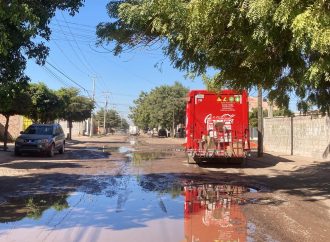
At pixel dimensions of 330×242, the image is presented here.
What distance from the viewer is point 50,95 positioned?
121 feet

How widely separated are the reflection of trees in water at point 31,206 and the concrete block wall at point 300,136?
50.1 feet

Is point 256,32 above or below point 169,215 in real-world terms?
above

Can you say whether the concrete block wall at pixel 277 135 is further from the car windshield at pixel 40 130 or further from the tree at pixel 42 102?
→ the tree at pixel 42 102

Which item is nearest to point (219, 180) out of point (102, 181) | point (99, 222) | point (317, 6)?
point (102, 181)

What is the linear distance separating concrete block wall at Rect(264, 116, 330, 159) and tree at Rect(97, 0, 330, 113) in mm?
11421

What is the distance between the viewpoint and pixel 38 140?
25.4m

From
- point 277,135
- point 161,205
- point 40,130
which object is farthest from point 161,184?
point 277,135

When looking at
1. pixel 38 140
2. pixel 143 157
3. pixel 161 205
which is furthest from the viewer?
pixel 143 157

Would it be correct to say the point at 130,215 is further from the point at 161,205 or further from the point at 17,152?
the point at 17,152

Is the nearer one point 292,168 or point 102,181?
point 102,181

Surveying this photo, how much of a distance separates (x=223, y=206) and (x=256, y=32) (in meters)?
4.35

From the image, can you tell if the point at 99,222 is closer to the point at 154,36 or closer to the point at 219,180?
the point at 154,36

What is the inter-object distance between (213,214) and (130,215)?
64.4 inches

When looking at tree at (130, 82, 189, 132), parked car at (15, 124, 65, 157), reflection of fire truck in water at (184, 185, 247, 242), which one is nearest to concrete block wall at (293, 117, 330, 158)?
reflection of fire truck in water at (184, 185, 247, 242)
